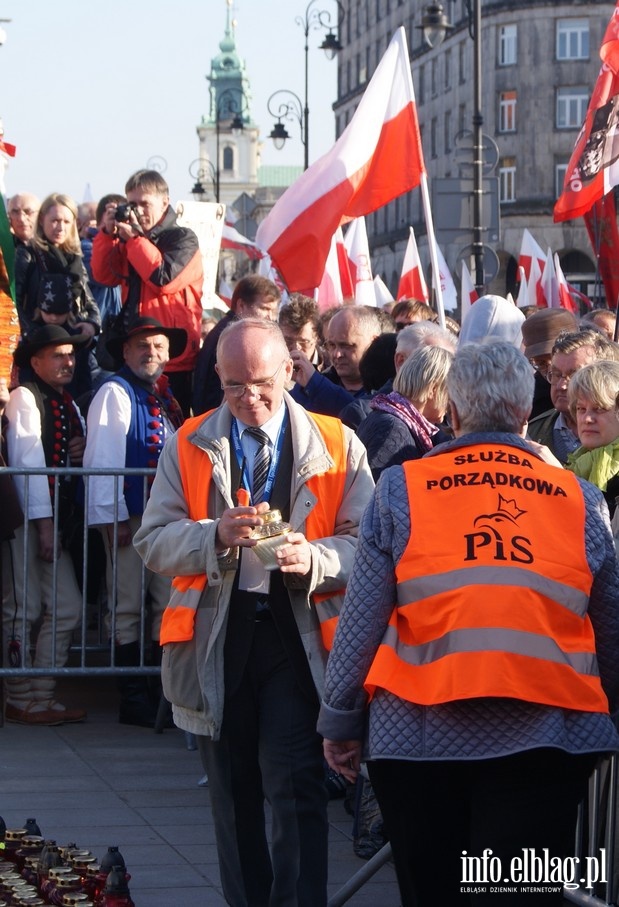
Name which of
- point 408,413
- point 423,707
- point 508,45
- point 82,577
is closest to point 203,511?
point 423,707

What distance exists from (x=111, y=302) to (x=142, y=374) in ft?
9.69

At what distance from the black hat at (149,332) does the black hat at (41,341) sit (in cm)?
23

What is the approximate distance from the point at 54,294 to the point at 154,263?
1064mm

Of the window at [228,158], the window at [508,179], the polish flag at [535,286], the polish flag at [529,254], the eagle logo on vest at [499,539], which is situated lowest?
the eagle logo on vest at [499,539]

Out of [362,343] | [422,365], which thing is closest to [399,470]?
[422,365]

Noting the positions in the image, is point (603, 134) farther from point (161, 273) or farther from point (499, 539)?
point (499, 539)

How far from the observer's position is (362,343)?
857 centimetres

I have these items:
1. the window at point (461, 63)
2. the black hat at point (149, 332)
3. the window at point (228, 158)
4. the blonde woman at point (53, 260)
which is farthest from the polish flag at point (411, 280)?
the window at point (228, 158)

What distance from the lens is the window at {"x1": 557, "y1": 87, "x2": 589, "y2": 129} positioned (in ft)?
229

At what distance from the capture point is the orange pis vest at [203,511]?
514 centimetres

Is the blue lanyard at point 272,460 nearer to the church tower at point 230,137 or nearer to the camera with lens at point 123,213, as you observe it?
the camera with lens at point 123,213

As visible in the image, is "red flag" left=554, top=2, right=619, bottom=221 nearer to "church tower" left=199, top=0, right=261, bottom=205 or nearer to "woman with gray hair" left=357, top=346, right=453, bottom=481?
"woman with gray hair" left=357, top=346, right=453, bottom=481

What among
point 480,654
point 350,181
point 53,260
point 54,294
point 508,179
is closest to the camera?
point 480,654

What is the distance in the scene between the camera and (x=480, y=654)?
3994mm
